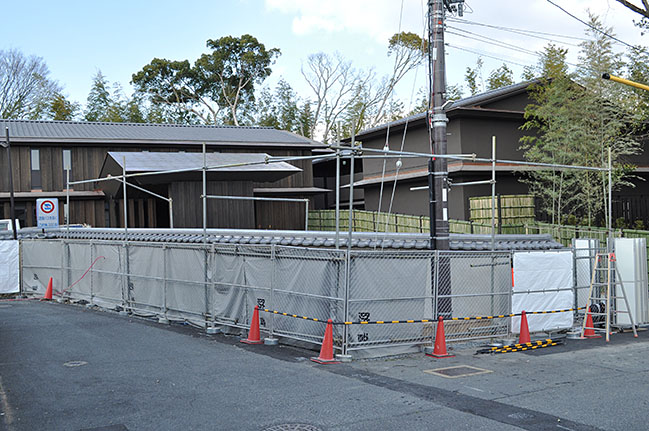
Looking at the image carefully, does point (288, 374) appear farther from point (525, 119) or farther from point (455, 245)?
point (525, 119)

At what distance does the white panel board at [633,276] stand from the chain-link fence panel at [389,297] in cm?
545

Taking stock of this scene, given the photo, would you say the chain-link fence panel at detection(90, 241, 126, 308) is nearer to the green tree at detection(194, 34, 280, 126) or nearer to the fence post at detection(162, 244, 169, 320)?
the fence post at detection(162, 244, 169, 320)

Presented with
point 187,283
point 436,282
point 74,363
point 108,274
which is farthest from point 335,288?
point 108,274

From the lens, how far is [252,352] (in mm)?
10945

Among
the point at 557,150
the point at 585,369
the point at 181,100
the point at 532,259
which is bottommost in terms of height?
the point at 585,369

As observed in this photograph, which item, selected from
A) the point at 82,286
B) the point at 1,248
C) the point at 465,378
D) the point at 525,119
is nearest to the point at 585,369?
the point at 465,378

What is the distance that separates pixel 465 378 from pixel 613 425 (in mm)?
2554

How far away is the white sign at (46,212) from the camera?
22.7 metres

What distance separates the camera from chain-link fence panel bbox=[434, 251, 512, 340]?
11555mm

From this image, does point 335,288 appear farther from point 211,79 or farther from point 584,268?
point 211,79

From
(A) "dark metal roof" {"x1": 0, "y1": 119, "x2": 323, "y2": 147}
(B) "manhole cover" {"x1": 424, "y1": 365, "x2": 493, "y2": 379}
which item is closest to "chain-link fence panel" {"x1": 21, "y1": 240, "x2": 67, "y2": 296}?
(A) "dark metal roof" {"x1": 0, "y1": 119, "x2": 323, "y2": 147}

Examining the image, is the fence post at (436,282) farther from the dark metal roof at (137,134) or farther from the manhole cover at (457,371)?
the dark metal roof at (137,134)

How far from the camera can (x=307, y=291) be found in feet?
36.5

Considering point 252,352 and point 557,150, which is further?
point 557,150
